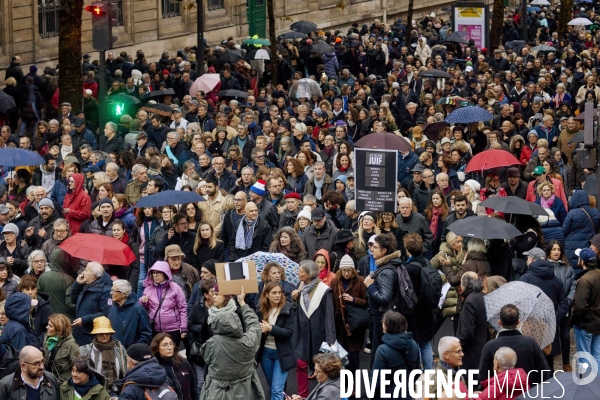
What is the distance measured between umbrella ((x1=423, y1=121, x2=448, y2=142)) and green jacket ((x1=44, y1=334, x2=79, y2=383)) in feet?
38.9

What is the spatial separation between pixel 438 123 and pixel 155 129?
4552 mm

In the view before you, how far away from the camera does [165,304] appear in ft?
41.0

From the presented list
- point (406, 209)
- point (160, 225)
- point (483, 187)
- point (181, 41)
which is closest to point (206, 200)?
point (160, 225)

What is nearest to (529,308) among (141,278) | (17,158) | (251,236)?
(251,236)

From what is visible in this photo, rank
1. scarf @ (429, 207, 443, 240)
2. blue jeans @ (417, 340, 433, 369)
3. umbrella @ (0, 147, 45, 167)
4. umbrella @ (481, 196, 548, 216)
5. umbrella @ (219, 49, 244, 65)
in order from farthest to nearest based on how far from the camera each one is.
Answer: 1. umbrella @ (219, 49, 244, 65)
2. umbrella @ (0, 147, 45, 167)
3. scarf @ (429, 207, 443, 240)
4. umbrella @ (481, 196, 548, 216)
5. blue jeans @ (417, 340, 433, 369)

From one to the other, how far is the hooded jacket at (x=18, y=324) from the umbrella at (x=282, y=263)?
214 cm

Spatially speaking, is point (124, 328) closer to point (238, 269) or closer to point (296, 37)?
point (238, 269)

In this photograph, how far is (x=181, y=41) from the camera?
37844mm

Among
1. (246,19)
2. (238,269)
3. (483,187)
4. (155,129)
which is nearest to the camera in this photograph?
(238,269)

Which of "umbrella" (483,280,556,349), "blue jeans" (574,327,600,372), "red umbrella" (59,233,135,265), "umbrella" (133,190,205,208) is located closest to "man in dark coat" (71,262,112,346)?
"red umbrella" (59,233,135,265)

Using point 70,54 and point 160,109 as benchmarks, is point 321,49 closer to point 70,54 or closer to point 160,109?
point 70,54

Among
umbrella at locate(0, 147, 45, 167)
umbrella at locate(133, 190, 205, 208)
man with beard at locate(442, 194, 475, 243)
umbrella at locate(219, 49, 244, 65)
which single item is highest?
umbrella at locate(133, 190, 205, 208)

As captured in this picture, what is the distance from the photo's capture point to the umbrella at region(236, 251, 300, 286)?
12875mm

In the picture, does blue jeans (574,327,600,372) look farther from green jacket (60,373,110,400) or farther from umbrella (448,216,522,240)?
green jacket (60,373,110,400)
